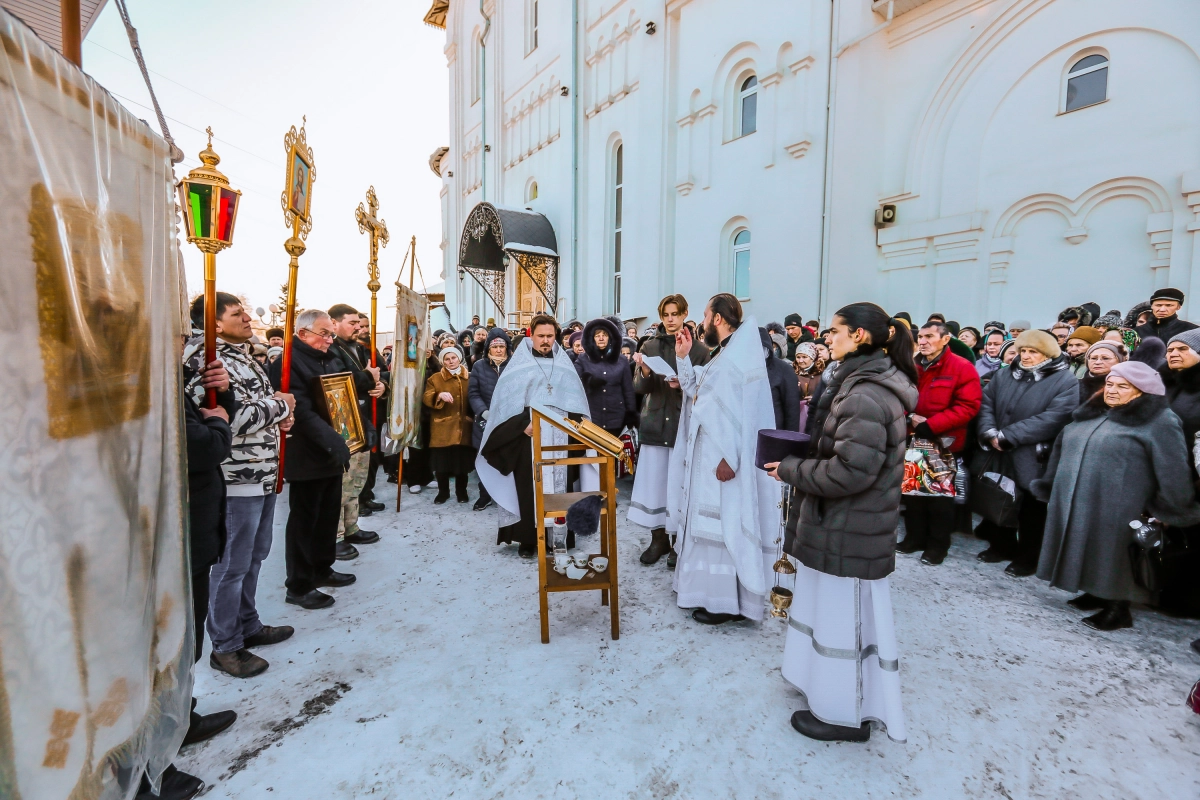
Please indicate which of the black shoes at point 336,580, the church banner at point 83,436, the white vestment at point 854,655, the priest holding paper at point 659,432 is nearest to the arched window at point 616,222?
the priest holding paper at point 659,432

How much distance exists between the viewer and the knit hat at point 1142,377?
316cm

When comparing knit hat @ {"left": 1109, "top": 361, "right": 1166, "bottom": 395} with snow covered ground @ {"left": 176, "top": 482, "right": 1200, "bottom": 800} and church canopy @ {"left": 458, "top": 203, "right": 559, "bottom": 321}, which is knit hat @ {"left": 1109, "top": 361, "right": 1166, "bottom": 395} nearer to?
snow covered ground @ {"left": 176, "top": 482, "right": 1200, "bottom": 800}

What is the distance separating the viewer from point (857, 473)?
2158 mm

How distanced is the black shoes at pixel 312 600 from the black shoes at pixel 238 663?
692 mm

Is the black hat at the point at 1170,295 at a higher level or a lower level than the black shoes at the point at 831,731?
higher

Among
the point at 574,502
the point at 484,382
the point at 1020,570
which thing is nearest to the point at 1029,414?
the point at 1020,570

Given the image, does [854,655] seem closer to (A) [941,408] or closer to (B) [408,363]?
(A) [941,408]

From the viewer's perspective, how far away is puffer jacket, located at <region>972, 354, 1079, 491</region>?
3996 mm

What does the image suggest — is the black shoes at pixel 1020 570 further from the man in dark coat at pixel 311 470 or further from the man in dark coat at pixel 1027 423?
the man in dark coat at pixel 311 470

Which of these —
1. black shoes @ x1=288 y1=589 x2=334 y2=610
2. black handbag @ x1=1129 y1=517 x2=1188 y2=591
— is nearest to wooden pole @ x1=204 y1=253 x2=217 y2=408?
black shoes @ x1=288 y1=589 x2=334 y2=610

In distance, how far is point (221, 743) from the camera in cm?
235

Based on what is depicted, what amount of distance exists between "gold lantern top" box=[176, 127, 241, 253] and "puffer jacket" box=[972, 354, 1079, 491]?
512cm

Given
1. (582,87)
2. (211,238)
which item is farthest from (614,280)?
(211,238)

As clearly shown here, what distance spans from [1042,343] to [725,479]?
9.72 feet
